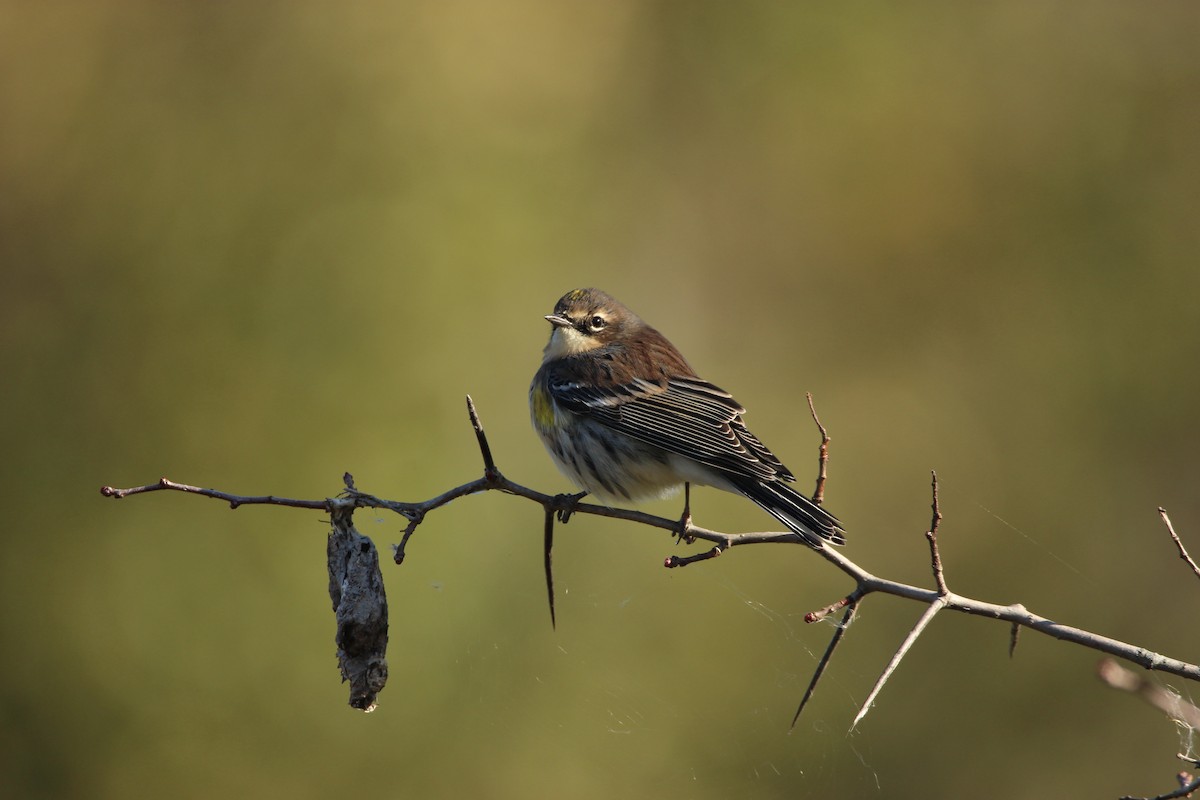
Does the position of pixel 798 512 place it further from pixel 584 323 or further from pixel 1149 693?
pixel 584 323

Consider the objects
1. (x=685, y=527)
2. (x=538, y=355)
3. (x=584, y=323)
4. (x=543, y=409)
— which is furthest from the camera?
(x=538, y=355)

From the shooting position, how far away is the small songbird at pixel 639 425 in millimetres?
4512

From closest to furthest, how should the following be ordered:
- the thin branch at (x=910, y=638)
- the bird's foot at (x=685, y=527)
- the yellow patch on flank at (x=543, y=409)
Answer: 1. the thin branch at (x=910, y=638)
2. the bird's foot at (x=685, y=527)
3. the yellow patch on flank at (x=543, y=409)

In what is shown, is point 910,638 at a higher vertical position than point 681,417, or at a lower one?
lower

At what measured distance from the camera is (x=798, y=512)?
387 centimetres

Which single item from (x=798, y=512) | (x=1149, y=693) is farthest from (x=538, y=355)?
(x=1149, y=693)

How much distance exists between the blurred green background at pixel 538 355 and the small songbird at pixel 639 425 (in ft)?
5.81

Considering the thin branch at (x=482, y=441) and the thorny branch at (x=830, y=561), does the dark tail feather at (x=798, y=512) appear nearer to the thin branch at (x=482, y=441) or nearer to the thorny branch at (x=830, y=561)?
the thorny branch at (x=830, y=561)

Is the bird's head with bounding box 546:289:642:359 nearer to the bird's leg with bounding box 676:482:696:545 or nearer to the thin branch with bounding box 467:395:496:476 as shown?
the bird's leg with bounding box 676:482:696:545

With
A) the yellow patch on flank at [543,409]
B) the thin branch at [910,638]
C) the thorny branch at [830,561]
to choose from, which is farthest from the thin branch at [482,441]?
the yellow patch on flank at [543,409]

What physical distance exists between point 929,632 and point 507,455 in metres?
3.14

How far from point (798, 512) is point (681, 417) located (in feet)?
3.81

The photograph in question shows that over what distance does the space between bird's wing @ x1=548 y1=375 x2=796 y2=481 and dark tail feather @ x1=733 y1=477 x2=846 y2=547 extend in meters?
0.10

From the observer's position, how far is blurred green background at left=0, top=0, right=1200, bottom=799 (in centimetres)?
676
